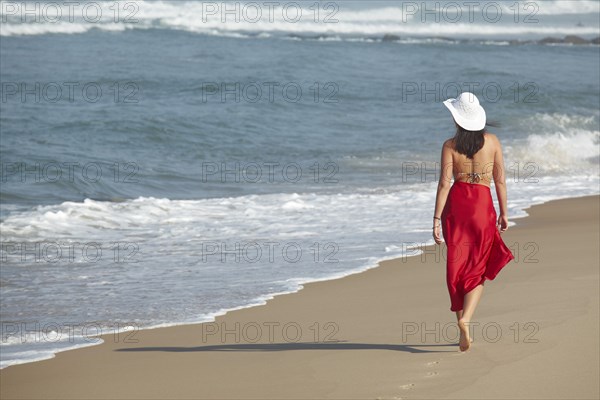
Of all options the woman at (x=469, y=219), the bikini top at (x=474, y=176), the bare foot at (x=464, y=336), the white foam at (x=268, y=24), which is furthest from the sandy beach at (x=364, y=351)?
the white foam at (x=268, y=24)

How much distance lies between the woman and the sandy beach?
40 centimetres

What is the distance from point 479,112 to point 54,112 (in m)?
17.1

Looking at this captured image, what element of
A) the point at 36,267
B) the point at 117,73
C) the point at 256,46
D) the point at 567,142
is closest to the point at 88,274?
the point at 36,267

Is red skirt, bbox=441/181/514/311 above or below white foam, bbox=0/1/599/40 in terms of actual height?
below

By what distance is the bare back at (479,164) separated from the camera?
5.70 metres

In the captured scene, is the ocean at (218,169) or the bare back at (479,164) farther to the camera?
the ocean at (218,169)

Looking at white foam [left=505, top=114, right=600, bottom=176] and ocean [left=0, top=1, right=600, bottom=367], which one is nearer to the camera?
ocean [left=0, top=1, right=600, bottom=367]

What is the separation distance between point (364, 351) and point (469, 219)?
103cm

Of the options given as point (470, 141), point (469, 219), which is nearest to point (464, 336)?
point (469, 219)

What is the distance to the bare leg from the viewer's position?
5.63 meters

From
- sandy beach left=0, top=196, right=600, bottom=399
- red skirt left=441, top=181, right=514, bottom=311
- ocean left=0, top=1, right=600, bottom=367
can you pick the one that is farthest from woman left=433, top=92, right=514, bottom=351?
ocean left=0, top=1, right=600, bottom=367

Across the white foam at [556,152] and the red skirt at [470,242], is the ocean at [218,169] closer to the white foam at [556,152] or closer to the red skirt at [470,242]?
the white foam at [556,152]

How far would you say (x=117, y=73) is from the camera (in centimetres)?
3033

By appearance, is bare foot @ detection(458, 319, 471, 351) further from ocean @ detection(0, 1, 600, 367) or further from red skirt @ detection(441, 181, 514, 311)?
ocean @ detection(0, 1, 600, 367)
